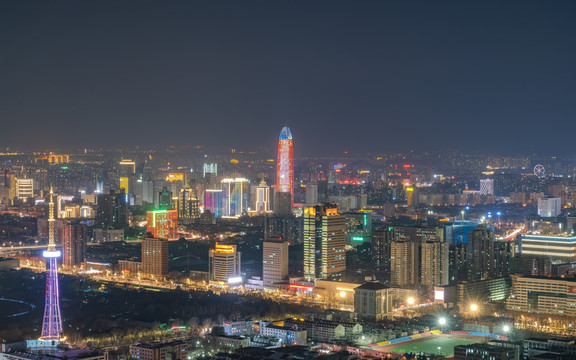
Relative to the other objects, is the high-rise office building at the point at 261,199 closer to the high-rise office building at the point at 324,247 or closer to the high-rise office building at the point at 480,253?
the high-rise office building at the point at 324,247

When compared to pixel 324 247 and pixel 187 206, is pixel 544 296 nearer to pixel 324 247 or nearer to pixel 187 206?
pixel 324 247

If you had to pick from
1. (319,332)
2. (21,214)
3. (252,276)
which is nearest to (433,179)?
(21,214)

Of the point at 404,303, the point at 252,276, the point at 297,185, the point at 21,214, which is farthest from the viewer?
the point at 297,185

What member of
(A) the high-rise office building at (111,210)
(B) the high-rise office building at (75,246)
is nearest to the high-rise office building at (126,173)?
(A) the high-rise office building at (111,210)

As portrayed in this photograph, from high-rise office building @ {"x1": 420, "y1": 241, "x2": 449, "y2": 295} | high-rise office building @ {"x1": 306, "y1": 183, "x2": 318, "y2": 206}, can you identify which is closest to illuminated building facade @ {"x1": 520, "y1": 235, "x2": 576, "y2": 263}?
high-rise office building @ {"x1": 420, "y1": 241, "x2": 449, "y2": 295}

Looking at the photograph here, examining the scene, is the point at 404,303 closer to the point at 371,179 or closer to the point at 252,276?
the point at 252,276

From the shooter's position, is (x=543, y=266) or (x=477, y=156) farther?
(x=477, y=156)

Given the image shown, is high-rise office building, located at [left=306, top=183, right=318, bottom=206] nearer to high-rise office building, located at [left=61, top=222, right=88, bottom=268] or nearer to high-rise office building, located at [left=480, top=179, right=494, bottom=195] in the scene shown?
high-rise office building, located at [left=480, top=179, right=494, bottom=195]
